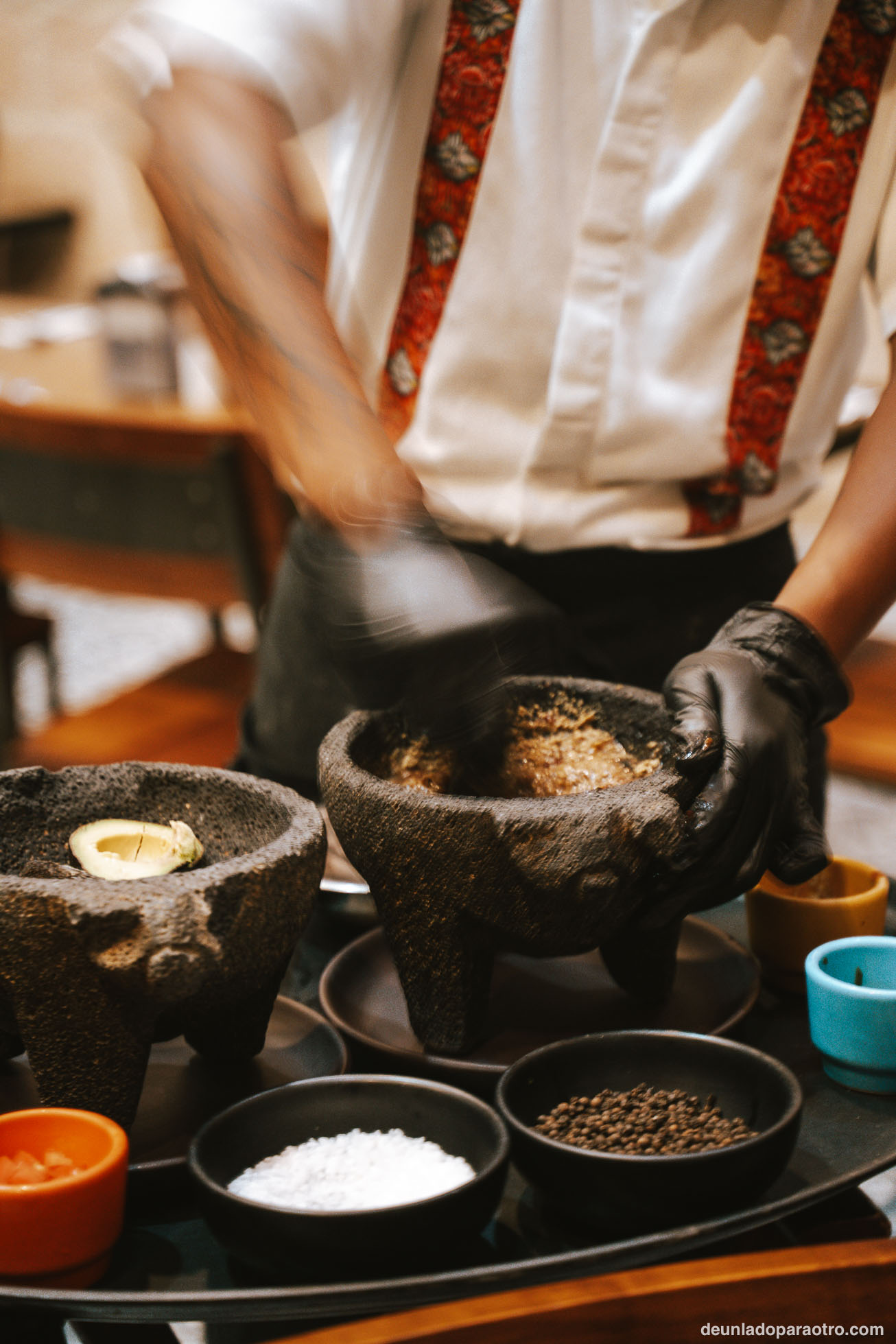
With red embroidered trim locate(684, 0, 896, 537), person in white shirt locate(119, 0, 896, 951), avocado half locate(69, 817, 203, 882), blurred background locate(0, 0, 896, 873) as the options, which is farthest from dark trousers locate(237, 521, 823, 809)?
blurred background locate(0, 0, 896, 873)

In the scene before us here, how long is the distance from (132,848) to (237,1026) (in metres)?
0.16

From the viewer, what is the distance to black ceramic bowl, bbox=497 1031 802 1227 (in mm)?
729

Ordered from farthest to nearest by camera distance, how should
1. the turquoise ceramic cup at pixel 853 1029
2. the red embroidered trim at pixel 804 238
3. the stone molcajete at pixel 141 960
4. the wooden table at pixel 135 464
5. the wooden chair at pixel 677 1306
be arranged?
1. the wooden table at pixel 135 464
2. the red embroidered trim at pixel 804 238
3. the turquoise ceramic cup at pixel 853 1029
4. the stone molcajete at pixel 141 960
5. the wooden chair at pixel 677 1306

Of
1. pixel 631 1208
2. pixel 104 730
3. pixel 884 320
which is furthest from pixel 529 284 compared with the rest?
pixel 104 730

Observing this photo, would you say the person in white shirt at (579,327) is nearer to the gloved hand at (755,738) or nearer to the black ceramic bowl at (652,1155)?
the gloved hand at (755,738)

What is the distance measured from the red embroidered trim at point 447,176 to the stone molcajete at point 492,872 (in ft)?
1.51

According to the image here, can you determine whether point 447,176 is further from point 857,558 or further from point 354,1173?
point 354,1173

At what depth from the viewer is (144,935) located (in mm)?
780

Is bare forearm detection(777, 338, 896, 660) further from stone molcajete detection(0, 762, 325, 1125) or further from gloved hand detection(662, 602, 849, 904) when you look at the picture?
stone molcajete detection(0, 762, 325, 1125)

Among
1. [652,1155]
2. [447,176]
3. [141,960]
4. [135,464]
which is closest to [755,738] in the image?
[652,1155]

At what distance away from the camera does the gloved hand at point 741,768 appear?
3.00 feet

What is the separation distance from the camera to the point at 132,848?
951mm

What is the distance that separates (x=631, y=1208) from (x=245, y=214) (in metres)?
0.79

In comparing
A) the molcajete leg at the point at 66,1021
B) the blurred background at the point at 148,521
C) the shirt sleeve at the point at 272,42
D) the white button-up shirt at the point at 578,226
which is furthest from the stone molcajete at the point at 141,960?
the blurred background at the point at 148,521
